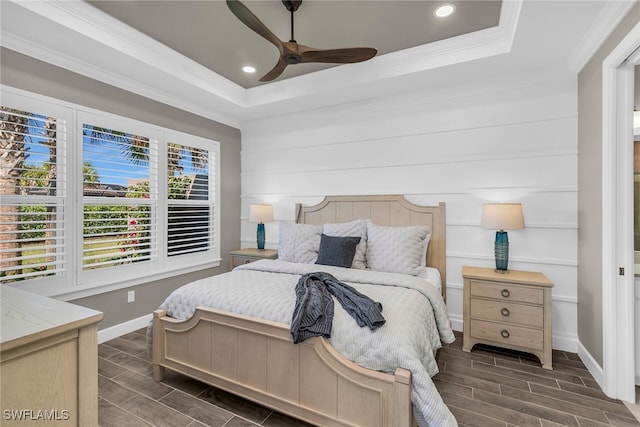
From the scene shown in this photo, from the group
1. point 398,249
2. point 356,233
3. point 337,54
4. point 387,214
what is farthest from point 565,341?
point 337,54

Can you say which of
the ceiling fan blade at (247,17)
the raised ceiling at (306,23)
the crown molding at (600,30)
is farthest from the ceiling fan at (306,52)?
the crown molding at (600,30)

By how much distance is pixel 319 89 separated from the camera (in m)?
3.43

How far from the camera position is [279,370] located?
184 centimetres

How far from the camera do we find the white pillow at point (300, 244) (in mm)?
3221

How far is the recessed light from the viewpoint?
231cm

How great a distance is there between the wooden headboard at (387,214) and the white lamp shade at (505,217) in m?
0.58

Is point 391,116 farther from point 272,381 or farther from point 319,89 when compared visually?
point 272,381

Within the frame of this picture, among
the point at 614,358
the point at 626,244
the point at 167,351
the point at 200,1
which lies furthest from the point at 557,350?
the point at 200,1

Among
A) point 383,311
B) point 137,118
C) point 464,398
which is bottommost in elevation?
point 464,398

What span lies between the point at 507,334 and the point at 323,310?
1.81 m

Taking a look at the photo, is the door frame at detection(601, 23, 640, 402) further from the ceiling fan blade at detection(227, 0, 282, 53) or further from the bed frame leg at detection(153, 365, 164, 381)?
the bed frame leg at detection(153, 365, 164, 381)

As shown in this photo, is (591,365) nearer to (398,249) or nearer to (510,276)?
(510,276)

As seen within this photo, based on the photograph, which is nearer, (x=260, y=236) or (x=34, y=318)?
(x=34, y=318)

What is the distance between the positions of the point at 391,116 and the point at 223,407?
3215 mm
